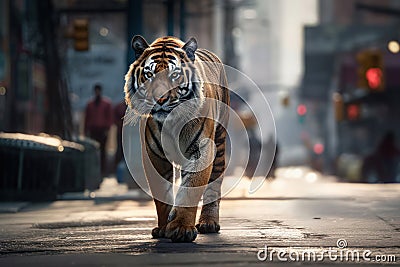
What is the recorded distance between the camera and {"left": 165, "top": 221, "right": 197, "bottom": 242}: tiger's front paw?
30.2 feet

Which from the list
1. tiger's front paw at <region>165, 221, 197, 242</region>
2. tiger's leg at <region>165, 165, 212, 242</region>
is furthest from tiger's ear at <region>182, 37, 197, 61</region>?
tiger's front paw at <region>165, 221, 197, 242</region>

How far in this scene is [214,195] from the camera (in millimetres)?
10695

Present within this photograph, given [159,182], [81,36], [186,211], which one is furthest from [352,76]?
[186,211]

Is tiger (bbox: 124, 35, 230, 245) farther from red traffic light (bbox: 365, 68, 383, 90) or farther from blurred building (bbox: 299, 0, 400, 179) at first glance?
red traffic light (bbox: 365, 68, 383, 90)

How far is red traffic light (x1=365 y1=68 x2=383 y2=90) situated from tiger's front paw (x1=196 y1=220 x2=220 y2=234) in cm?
3111

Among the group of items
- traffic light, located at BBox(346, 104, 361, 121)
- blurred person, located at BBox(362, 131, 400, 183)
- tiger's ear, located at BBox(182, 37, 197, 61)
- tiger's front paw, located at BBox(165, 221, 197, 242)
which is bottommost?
blurred person, located at BBox(362, 131, 400, 183)

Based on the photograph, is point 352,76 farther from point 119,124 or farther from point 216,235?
point 216,235

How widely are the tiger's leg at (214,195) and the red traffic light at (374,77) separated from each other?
100 feet

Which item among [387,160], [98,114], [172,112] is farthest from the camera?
[387,160]

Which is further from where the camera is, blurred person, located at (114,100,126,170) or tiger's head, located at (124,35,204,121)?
blurred person, located at (114,100,126,170)

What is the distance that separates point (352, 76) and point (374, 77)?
92.1 ft

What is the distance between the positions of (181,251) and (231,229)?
229 centimetres

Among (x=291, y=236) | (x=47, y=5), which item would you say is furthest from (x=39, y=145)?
(x=47, y=5)

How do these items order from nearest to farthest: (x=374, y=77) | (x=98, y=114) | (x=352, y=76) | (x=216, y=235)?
1. (x=216, y=235)
2. (x=98, y=114)
3. (x=374, y=77)
4. (x=352, y=76)
